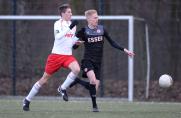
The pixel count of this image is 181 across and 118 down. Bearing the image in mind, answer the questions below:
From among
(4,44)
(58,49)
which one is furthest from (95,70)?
(4,44)

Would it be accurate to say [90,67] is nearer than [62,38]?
Yes

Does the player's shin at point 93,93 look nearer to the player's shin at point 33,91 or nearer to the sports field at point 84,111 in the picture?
the sports field at point 84,111

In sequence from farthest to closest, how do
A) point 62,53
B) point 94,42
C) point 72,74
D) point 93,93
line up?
point 72,74 < point 62,53 < point 94,42 < point 93,93

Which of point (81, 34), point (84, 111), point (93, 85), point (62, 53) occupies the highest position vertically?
point (81, 34)

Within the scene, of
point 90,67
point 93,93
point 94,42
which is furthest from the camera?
point 94,42

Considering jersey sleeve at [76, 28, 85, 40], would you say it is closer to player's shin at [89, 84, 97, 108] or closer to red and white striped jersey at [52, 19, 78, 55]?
red and white striped jersey at [52, 19, 78, 55]

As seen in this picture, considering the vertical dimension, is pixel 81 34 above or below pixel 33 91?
above

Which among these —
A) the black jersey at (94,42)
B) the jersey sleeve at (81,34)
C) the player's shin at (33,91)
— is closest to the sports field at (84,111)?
the player's shin at (33,91)

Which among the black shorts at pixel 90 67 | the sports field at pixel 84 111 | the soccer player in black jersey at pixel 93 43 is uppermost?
the soccer player in black jersey at pixel 93 43

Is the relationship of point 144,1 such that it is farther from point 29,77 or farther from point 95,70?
point 95,70

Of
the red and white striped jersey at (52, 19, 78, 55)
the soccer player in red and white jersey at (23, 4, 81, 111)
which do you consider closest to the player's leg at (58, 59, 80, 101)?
the soccer player in red and white jersey at (23, 4, 81, 111)

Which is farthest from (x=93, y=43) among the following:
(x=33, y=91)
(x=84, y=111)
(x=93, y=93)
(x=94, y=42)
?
(x=33, y=91)

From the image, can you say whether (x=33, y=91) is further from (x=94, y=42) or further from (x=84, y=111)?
(x=94, y=42)

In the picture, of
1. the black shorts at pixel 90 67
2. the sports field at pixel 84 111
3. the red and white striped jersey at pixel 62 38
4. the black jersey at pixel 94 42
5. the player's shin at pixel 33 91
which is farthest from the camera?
the red and white striped jersey at pixel 62 38
